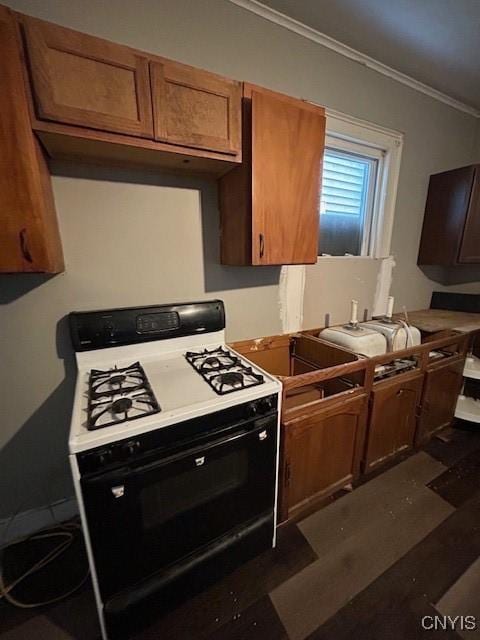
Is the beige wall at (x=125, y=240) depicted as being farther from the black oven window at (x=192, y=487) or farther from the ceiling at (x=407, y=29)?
the black oven window at (x=192, y=487)

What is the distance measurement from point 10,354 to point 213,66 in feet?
5.47

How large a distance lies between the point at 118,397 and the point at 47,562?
1.00 meters

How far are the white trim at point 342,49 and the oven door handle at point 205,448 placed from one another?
1.98 meters

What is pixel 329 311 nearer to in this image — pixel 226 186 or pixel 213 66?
pixel 226 186

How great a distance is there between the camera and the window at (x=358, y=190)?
1888 millimetres

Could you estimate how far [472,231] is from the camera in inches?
85.9

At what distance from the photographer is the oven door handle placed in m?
0.88

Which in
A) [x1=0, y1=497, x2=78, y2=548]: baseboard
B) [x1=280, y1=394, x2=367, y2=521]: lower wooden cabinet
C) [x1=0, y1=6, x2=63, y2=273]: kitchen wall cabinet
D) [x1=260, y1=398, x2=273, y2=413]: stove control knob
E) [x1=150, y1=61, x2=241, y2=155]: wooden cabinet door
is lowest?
[x1=0, y1=497, x2=78, y2=548]: baseboard

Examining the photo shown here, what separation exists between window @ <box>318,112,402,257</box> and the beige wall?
240 mm

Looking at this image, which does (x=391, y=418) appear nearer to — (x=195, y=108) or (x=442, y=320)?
(x=442, y=320)

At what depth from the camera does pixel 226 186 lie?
4.65 feet

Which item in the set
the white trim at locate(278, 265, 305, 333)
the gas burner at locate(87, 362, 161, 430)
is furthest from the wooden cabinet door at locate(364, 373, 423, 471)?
the gas burner at locate(87, 362, 161, 430)

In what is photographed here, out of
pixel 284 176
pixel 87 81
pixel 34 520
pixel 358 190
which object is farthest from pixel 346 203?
pixel 34 520

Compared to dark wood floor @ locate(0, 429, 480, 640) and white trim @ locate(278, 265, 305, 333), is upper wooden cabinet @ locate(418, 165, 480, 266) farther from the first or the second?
dark wood floor @ locate(0, 429, 480, 640)
